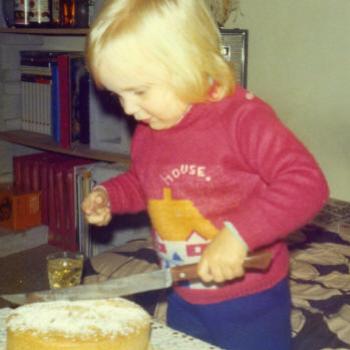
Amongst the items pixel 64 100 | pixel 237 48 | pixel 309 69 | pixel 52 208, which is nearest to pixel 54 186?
pixel 52 208

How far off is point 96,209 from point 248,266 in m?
0.33

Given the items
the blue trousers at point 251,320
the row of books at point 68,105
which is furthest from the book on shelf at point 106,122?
the blue trousers at point 251,320

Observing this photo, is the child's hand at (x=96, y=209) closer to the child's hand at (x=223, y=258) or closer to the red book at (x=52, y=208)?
the child's hand at (x=223, y=258)

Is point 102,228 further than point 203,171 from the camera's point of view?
Yes

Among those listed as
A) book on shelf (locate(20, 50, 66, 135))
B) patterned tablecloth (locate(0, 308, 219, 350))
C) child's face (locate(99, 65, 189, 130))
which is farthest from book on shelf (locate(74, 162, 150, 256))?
patterned tablecloth (locate(0, 308, 219, 350))

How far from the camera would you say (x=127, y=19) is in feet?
3.14

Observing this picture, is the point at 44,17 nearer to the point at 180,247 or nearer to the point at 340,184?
the point at 340,184

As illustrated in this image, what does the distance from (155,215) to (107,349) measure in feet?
1.19

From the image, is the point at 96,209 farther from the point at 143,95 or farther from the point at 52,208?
the point at 52,208

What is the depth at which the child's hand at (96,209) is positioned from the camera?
Answer: 111cm

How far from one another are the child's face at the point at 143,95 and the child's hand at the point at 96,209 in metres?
0.17

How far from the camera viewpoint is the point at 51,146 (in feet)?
8.80

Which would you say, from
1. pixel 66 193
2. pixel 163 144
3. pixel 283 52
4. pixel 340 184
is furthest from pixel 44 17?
pixel 163 144

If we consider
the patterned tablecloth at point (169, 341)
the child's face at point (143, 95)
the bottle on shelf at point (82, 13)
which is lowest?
the patterned tablecloth at point (169, 341)
